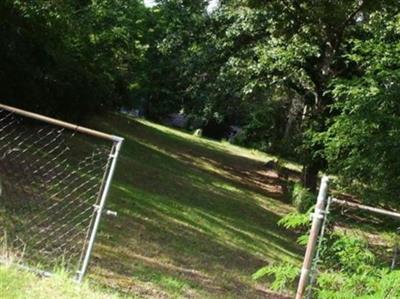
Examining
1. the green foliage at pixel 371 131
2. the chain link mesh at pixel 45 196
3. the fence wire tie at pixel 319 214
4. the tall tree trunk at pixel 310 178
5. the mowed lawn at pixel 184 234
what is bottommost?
the mowed lawn at pixel 184 234

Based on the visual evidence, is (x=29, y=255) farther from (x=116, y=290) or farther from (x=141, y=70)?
(x=141, y=70)

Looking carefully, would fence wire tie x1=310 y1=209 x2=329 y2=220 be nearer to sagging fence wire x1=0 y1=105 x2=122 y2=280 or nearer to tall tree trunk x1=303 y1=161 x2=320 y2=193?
sagging fence wire x1=0 y1=105 x2=122 y2=280

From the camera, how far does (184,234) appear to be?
9.80 metres

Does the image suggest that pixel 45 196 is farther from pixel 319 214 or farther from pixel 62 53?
pixel 62 53

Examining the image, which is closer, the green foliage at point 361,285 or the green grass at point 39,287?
the green foliage at point 361,285

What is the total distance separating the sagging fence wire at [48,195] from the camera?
581 centimetres

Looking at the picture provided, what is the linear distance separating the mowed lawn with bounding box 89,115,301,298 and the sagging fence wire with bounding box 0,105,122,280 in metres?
0.42

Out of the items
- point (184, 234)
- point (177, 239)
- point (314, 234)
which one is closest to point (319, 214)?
point (314, 234)

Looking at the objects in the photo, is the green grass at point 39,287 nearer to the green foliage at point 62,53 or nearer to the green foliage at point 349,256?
the green foliage at point 349,256

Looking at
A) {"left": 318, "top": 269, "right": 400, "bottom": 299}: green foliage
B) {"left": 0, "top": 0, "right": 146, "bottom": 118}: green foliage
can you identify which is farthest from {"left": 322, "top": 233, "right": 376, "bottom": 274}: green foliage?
{"left": 0, "top": 0, "right": 146, "bottom": 118}: green foliage

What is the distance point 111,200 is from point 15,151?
6.80 feet

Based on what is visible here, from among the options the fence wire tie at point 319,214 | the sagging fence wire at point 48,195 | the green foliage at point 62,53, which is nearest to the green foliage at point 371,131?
the sagging fence wire at point 48,195

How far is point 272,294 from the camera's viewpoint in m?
8.07

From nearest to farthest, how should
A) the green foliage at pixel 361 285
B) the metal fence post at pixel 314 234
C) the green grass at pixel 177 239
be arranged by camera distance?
the green foliage at pixel 361 285, the metal fence post at pixel 314 234, the green grass at pixel 177 239
